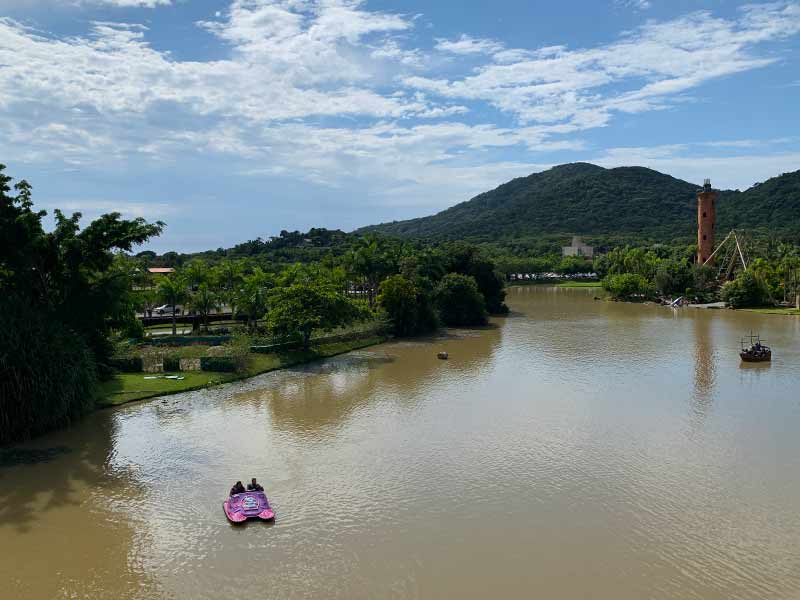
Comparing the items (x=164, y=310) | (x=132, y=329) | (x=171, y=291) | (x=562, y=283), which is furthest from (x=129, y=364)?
(x=562, y=283)

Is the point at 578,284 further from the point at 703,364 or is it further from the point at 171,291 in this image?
the point at 171,291

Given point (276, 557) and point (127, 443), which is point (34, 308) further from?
point (276, 557)

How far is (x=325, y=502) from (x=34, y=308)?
15010 mm

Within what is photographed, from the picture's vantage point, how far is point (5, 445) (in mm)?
21312

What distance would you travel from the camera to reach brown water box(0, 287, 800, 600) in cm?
1373

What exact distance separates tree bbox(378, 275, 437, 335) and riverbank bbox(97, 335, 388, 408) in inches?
359

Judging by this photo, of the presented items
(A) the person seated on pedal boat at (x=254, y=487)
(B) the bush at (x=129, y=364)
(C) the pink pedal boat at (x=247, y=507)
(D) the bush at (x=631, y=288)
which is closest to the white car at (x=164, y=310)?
(B) the bush at (x=129, y=364)

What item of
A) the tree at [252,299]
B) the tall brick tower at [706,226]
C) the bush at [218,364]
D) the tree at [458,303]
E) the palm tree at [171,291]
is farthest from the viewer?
the tall brick tower at [706,226]

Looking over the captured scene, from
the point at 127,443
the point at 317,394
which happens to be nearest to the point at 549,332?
the point at 317,394

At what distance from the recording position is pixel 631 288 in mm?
82375

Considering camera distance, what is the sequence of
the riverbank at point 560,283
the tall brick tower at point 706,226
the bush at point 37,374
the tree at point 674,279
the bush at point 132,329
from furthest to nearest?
the riverbank at point 560,283 < the tall brick tower at point 706,226 < the tree at point 674,279 < the bush at point 132,329 < the bush at point 37,374

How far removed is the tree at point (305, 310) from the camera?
37531mm

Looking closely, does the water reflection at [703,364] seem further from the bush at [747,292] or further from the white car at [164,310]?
the white car at [164,310]

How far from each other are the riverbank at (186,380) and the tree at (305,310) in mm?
1533
